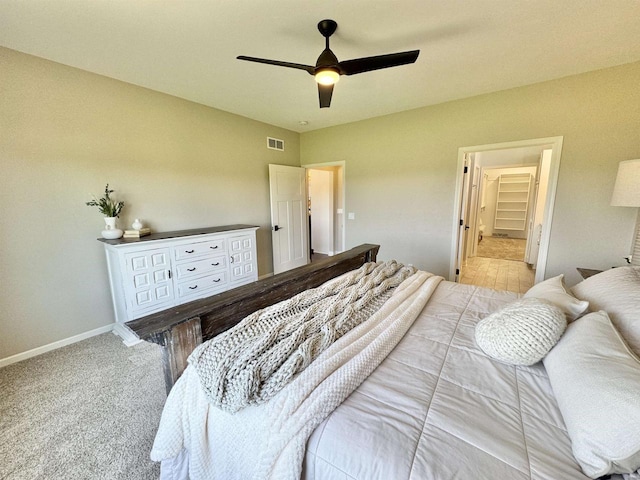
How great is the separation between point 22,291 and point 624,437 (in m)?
3.70

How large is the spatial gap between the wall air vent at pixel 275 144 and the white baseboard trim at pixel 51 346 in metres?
3.20

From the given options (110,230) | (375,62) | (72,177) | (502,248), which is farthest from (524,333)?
(502,248)

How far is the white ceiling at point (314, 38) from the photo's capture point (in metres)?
1.67

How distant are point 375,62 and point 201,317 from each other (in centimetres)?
187

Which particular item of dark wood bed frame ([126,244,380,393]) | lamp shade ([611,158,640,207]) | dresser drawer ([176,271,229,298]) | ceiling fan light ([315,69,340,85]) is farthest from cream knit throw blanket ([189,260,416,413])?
lamp shade ([611,158,640,207])

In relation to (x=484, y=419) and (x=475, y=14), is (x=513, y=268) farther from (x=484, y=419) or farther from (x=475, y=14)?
(x=484, y=419)

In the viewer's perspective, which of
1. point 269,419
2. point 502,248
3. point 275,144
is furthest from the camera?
point 502,248

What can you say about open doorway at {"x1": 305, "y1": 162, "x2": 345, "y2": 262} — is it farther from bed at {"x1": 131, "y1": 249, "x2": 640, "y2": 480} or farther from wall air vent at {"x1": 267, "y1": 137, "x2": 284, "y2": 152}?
bed at {"x1": 131, "y1": 249, "x2": 640, "y2": 480}

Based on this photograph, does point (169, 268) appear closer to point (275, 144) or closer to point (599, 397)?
point (275, 144)

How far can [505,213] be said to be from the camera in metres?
7.80

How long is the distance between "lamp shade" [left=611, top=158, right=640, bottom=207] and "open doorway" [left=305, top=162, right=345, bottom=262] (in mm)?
4296

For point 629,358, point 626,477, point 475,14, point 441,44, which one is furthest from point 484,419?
point 441,44

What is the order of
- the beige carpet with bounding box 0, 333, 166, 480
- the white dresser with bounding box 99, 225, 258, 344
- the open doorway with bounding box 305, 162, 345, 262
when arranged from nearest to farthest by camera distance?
the beige carpet with bounding box 0, 333, 166, 480 → the white dresser with bounding box 99, 225, 258, 344 → the open doorway with bounding box 305, 162, 345, 262

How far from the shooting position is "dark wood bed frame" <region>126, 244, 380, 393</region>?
3.61ft
